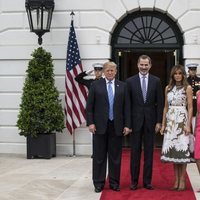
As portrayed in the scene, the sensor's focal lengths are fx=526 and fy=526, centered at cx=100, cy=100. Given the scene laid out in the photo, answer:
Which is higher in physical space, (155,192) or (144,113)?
(144,113)

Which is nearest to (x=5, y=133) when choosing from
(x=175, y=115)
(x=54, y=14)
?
(x=54, y=14)

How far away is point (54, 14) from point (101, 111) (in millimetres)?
5454

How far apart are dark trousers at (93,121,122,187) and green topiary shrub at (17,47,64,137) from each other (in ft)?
13.1

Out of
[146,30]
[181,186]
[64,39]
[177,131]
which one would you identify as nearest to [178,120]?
[177,131]

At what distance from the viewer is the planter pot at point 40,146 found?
12.0 meters

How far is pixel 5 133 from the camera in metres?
13.0

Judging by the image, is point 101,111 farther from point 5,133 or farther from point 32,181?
point 5,133

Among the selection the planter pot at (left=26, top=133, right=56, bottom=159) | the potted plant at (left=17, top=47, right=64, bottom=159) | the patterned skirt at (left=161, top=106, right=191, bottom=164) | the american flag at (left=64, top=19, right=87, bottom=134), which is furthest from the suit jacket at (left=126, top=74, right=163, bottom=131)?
the american flag at (left=64, top=19, right=87, bottom=134)

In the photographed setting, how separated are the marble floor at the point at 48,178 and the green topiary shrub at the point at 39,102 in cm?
75

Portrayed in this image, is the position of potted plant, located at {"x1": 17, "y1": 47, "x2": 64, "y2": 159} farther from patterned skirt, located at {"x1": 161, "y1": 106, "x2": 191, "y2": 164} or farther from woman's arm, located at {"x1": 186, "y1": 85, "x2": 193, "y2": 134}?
woman's arm, located at {"x1": 186, "y1": 85, "x2": 193, "y2": 134}

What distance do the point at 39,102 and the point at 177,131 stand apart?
190 inches

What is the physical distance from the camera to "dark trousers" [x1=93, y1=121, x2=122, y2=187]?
8.00 meters

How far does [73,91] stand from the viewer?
12508 millimetres

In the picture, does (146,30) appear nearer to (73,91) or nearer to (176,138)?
(73,91)
